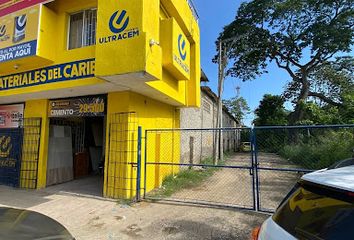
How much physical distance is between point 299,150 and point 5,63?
15592 millimetres

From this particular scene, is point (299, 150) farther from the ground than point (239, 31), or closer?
closer

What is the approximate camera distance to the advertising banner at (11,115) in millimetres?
8781

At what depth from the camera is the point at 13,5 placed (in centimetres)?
739

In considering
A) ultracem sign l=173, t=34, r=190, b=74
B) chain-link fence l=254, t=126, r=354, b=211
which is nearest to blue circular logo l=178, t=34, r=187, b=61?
ultracem sign l=173, t=34, r=190, b=74

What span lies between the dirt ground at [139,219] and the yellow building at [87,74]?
3.24ft

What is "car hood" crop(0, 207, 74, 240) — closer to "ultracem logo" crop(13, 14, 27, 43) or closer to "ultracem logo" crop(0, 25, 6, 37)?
"ultracem logo" crop(13, 14, 27, 43)

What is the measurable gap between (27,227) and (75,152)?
783 centimetres

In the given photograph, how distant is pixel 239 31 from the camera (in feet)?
74.1

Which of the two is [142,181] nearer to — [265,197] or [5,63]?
[265,197]

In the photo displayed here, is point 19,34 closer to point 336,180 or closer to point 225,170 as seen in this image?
point 336,180

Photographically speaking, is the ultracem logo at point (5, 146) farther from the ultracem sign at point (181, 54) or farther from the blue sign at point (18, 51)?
the ultracem sign at point (181, 54)

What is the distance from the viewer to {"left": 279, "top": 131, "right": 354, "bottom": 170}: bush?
10.8m

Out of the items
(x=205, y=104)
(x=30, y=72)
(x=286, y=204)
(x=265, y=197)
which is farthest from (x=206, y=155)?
(x=286, y=204)

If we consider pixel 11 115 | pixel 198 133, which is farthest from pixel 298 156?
pixel 11 115
